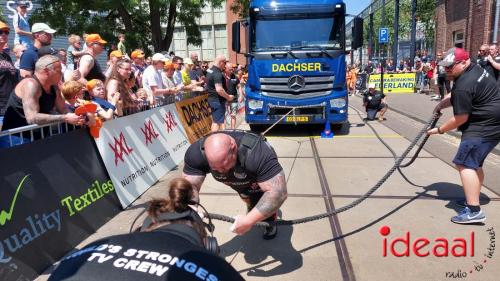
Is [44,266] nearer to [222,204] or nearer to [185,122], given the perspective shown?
[222,204]

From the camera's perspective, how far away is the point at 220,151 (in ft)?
8.15

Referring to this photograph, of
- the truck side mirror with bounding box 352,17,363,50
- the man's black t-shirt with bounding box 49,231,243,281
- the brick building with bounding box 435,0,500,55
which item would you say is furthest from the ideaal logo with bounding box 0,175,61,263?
the brick building with bounding box 435,0,500,55

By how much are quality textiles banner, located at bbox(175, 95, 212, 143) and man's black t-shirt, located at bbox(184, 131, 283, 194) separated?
15.8ft

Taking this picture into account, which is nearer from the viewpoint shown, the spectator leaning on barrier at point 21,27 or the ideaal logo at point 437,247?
the ideaal logo at point 437,247

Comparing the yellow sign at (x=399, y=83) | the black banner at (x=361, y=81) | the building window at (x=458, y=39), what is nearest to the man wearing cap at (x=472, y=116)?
the yellow sign at (x=399, y=83)

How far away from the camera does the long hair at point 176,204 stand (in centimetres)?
162

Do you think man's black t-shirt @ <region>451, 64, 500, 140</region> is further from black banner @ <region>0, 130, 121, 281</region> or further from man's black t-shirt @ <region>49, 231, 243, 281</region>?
black banner @ <region>0, 130, 121, 281</region>

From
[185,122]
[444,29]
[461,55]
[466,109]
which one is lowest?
[185,122]

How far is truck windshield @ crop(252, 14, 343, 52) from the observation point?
29.8 ft

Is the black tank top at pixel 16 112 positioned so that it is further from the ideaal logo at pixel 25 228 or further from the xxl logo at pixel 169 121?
the xxl logo at pixel 169 121

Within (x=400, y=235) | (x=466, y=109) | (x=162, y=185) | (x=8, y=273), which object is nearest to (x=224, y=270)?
(x=8, y=273)

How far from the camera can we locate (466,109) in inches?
155

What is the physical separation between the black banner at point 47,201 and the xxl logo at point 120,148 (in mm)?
356

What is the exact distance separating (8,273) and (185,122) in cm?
514
